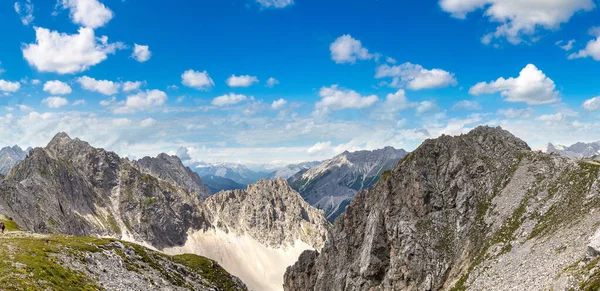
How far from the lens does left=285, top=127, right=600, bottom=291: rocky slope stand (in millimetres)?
72562

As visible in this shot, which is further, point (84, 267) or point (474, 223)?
point (474, 223)

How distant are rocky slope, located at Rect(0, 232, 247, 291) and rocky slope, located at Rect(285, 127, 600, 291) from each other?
56.3m

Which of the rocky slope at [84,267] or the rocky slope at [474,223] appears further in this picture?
the rocky slope at [474,223]

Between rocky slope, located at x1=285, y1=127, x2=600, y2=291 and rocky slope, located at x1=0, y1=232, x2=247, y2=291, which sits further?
rocky slope, located at x1=285, y1=127, x2=600, y2=291

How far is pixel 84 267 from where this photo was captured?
59.6 m

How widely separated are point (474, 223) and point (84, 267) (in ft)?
296

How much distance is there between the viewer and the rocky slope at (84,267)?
1817 inches

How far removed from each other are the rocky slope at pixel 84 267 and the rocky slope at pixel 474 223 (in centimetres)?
5627

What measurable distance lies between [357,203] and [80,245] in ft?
367

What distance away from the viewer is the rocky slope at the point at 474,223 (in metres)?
72.6

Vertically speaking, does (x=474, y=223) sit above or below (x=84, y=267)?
below

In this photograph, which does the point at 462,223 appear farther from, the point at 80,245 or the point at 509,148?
the point at 80,245

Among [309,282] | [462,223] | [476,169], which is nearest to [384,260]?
[462,223]

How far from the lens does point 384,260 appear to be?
128m
